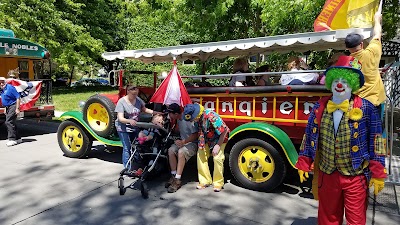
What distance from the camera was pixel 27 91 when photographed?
8.68 metres

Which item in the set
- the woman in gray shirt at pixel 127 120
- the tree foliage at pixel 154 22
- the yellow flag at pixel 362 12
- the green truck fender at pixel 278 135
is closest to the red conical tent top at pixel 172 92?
the woman in gray shirt at pixel 127 120

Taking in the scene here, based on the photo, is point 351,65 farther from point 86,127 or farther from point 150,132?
point 86,127

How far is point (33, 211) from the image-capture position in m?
4.27

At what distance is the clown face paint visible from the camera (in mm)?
2820

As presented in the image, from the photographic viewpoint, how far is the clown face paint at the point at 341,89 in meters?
2.82

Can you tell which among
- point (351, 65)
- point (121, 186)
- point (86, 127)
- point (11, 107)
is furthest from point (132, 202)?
point (11, 107)

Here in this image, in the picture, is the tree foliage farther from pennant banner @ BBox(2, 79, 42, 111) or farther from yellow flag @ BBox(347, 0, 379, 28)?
pennant banner @ BBox(2, 79, 42, 111)

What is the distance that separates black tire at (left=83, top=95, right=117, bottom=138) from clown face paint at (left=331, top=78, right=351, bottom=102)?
13.2ft

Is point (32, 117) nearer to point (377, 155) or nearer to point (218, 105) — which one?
point (218, 105)

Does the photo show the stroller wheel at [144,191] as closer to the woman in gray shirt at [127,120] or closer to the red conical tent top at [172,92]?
the woman in gray shirt at [127,120]

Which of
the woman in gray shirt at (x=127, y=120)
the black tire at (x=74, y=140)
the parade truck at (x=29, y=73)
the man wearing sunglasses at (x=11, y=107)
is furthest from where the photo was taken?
the parade truck at (x=29, y=73)

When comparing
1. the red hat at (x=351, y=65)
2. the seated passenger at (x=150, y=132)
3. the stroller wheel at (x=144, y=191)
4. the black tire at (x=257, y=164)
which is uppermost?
the red hat at (x=351, y=65)

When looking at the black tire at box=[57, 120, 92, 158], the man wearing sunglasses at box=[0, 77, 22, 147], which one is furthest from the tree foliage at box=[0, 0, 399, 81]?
the man wearing sunglasses at box=[0, 77, 22, 147]

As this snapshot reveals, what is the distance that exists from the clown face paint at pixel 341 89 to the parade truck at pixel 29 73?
A: 25.5ft
